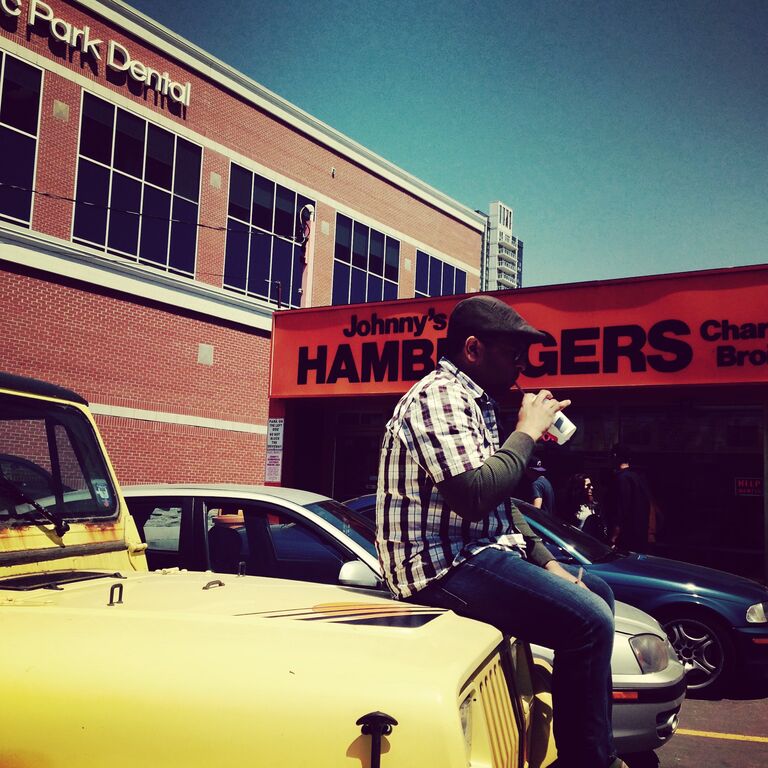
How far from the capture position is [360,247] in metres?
30.2

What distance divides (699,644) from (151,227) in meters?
19.2

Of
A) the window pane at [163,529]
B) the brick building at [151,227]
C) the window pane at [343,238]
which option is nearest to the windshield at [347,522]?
the window pane at [163,529]

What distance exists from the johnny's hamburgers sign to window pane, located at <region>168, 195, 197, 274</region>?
1006 centimetres

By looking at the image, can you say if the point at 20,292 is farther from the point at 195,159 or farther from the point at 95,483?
the point at 95,483

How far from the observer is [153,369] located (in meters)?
21.5

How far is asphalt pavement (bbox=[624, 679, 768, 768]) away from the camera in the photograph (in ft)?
15.4

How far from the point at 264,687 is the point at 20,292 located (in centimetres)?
1893

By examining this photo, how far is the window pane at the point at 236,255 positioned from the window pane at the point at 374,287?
6.81m

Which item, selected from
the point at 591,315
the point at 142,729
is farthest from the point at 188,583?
the point at 591,315

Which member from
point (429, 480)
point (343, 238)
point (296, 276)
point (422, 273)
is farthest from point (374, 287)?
point (429, 480)

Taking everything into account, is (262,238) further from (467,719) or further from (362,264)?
(467,719)

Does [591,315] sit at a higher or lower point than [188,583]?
Answer: higher

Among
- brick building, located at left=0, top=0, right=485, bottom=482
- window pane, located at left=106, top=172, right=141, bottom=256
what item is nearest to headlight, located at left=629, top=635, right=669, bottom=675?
brick building, located at left=0, top=0, right=485, bottom=482

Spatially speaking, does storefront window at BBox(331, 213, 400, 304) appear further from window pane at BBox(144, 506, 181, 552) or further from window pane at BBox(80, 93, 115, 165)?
window pane at BBox(144, 506, 181, 552)
